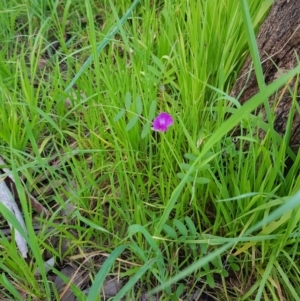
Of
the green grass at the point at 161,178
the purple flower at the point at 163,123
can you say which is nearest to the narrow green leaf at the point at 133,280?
the green grass at the point at 161,178

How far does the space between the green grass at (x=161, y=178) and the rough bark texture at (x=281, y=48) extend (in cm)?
6

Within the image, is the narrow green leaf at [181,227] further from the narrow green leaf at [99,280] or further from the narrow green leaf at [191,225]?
the narrow green leaf at [99,280]

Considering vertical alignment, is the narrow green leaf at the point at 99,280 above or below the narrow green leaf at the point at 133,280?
above

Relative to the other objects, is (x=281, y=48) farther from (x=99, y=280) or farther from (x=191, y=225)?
(x=99, y=280)

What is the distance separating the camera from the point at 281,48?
999 mm

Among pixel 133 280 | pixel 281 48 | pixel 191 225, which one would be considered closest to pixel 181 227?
pixel 191 225

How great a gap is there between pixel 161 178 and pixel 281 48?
0.37 m

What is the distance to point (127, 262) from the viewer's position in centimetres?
96

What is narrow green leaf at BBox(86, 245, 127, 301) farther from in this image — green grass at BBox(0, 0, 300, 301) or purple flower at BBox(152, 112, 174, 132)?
purple flower at BBox(152, 112, 174, 132)

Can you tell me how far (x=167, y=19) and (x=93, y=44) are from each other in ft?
1.00

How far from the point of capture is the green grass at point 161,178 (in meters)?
0.90

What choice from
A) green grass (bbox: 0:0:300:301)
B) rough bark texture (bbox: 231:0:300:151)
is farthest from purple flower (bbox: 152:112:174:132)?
rough bark texture (bbox: 231:0:300:151)

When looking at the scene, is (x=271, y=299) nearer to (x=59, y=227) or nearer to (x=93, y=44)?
(x=59, y=227)

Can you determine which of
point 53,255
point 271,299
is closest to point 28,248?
point 53,255
